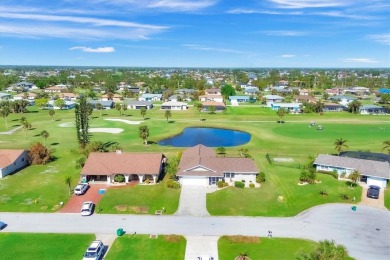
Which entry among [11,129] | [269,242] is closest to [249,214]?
[269,242]

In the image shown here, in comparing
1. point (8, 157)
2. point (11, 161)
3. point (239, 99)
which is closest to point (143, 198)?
point (11, 161)

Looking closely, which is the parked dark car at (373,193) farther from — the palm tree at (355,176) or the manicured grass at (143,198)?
the manicured grass at (143,198)

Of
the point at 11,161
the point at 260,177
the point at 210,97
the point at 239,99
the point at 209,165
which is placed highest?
the point at 210,97

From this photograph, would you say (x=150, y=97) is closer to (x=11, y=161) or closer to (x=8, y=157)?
(x=8, y=157)

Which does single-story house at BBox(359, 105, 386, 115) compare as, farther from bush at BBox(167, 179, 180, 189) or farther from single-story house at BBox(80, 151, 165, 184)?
bush at BBox(167, 179, 180, 189)

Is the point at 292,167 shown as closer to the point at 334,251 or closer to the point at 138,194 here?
the point at 138,194
